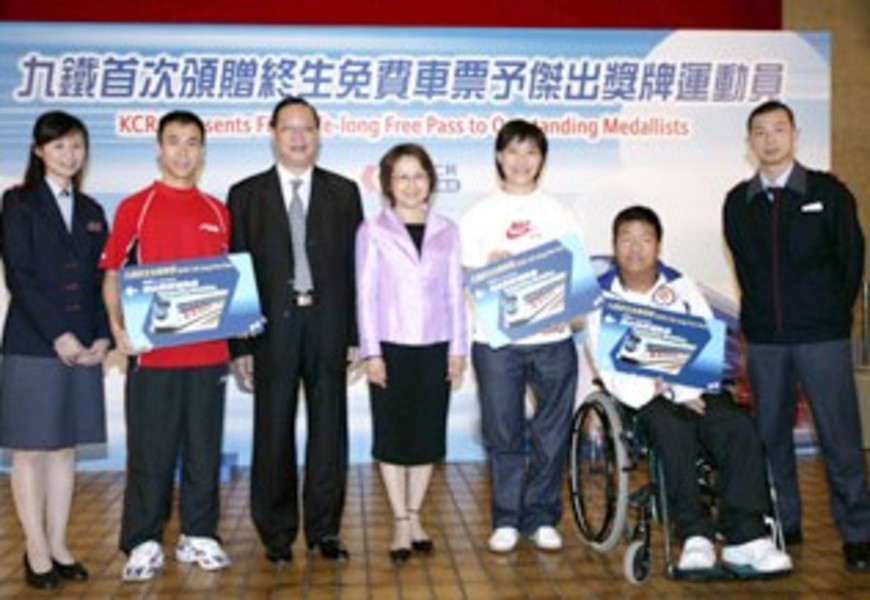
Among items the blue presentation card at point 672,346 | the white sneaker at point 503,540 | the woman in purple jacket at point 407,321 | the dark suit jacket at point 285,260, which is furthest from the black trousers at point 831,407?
the dark suit jacket at point 285,260

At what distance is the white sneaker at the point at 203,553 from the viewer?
11.2 feet

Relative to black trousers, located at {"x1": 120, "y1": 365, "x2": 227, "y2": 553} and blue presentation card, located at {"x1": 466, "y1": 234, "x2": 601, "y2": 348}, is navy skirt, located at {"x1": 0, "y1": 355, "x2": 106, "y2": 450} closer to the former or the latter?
black trousers, located at {"x1": 120, "y1": 365, "x2": 227, "y2": 553}

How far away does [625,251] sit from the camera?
345cm

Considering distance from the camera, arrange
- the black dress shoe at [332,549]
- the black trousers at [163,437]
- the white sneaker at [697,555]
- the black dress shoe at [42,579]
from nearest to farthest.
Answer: the white sneaker at [697,555] < the black dress shoe at [42,579] < the black trousers at [163,437] < the black dress shoe at [332,549]

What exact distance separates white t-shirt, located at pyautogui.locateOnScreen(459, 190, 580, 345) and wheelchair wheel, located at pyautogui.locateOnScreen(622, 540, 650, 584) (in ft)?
2.56

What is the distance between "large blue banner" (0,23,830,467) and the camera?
5.09m

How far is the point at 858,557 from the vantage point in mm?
3338

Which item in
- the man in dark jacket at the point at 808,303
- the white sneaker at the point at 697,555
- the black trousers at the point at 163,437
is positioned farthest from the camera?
the man in dark jacket at the point at 808,303

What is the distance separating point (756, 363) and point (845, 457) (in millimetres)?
432

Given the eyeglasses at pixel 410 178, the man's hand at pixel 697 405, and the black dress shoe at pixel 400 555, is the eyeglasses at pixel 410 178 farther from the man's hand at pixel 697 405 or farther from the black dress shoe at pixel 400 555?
the black dress shoe at pixel 400 555

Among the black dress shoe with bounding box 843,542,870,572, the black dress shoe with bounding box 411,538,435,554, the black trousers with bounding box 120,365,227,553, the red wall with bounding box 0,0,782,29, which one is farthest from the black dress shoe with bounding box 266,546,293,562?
the red wall with bounding box 0,0,782,29

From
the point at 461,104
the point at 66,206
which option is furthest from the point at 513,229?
the point at 461,104

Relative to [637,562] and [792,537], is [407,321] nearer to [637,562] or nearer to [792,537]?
[637,562]

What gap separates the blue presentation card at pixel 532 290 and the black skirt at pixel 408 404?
23 cm
